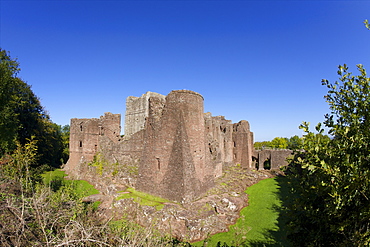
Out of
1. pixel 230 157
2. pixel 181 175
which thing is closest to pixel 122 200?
pixel 181 175

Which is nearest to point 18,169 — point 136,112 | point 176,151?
point 176,151

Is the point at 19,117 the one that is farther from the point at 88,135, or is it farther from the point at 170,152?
the point at 170,152

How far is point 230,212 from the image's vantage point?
14562 mm

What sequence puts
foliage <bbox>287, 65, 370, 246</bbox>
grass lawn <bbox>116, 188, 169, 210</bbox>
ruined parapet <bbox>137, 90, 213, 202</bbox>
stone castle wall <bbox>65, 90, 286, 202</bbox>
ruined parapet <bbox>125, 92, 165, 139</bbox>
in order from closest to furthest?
foliage <bbox>287, 65, 370, 246</bbox>
grass lawn <bbox>116, 188, 169, 210</bbox>
ruined parapet <bbox>137, 90, 213, 202</bbox>
stone castle wall <bbox>65, 90, 286, 202</bbox>
ruined parapet <bbox>125, 92, 165, 139</bbox>

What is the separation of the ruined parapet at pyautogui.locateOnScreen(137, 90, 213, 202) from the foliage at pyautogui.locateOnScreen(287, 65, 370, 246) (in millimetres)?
9623

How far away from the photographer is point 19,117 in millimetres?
25766

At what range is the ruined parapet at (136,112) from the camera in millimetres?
26672

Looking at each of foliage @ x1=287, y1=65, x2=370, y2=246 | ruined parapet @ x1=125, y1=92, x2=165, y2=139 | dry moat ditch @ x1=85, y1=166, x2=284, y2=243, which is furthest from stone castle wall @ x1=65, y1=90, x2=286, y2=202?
foliage @ x1=287, y1=65, x2=370, y2=246

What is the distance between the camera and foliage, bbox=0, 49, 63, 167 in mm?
16609

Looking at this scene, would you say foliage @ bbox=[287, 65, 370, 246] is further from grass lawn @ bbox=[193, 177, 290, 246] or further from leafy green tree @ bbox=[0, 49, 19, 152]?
leafy green tree @ bbox=[0, 49, 19, 152]

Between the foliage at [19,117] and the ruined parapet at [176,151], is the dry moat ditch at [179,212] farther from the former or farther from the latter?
the foliage at [19,117]

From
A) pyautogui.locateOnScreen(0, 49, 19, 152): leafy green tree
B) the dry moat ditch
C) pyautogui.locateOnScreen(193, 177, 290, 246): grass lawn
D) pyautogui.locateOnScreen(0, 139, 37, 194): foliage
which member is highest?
pyautogui.locateOnScreen(0, 49, 19, 152): leafy green tree

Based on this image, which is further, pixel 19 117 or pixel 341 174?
pixel 19 117

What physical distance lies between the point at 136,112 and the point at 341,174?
1013 inches
